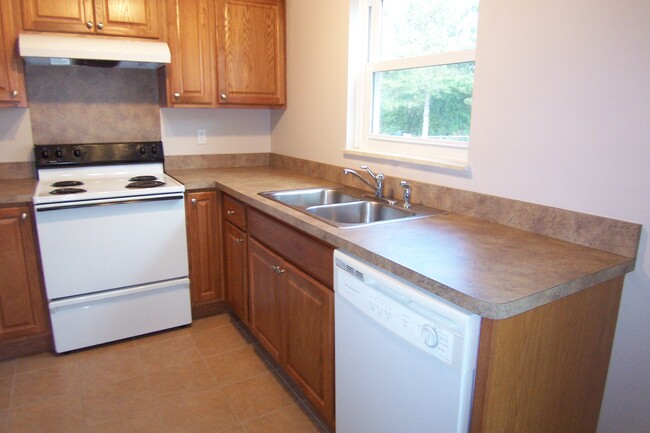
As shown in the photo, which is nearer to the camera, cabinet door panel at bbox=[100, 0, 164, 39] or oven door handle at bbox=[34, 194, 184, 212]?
oven door handle at bbox=[34, 194, 184, 212]

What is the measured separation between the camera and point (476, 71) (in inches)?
69.1

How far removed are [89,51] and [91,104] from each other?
56cm

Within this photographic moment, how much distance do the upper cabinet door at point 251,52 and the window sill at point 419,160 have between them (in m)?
0.93

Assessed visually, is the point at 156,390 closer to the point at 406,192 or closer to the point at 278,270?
the point at 278,270

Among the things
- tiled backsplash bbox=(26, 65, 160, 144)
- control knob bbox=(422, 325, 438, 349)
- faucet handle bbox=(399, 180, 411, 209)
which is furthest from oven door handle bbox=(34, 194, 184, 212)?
control knob bbox=(422, 325, 438, 349)

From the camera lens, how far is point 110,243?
95.6 inches

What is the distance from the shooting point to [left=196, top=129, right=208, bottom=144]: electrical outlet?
3.20 meters

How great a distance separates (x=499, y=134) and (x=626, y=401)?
3.21 ft

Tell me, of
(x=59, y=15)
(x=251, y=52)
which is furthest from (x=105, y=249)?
(x=251, y=52)

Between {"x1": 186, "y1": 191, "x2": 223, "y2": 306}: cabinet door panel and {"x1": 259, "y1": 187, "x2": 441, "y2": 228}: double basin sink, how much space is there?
59 centimetres

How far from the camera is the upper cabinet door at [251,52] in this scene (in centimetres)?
288

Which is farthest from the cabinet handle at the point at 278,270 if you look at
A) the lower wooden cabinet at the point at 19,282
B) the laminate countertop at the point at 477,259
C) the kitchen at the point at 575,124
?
the lower wooden cabinet at the point at 19,282

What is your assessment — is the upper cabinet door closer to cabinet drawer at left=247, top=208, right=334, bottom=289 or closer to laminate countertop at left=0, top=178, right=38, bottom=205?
cabinet drawer at left=247, top=208, right=334, bottom=289

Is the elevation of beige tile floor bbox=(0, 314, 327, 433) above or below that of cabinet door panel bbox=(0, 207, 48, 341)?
below
